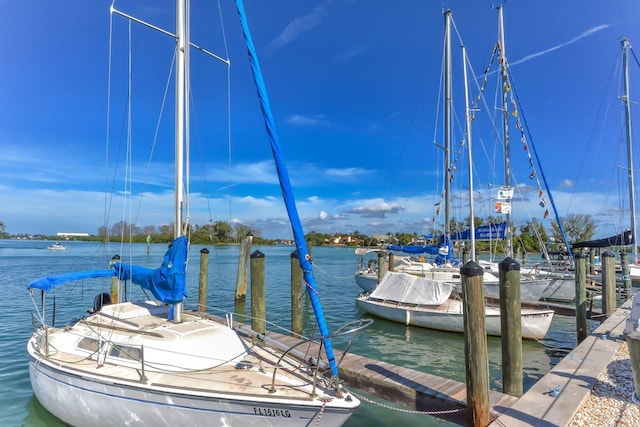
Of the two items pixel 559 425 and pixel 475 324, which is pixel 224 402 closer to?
pixel 475 324

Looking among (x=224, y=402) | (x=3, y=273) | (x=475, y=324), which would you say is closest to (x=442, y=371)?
(x=475, y=324)

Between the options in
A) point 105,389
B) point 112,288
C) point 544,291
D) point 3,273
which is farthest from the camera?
point 3,273

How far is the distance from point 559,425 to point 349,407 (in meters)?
2.66

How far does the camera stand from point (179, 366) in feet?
19.7

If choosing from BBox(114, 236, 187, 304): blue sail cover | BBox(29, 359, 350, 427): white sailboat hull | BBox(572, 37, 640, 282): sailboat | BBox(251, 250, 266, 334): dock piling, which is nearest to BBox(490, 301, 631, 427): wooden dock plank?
BBox(29, 359, 350, 427): white sailboat hull

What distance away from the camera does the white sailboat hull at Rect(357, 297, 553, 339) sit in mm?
12336

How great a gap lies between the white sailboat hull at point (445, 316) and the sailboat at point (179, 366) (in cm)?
809

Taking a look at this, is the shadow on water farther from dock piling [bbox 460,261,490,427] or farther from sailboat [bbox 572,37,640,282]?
sailboat [bbox 572,37,640,282]

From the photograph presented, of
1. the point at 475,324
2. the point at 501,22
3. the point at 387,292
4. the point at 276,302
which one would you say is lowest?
the point at 276,302

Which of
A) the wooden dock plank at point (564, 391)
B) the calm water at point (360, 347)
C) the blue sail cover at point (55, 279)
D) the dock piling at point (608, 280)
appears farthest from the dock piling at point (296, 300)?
the dock piling at point (608, 280)

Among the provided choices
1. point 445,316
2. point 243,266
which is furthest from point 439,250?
point 243,266

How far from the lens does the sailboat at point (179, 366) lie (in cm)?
513

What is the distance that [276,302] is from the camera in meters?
20.4

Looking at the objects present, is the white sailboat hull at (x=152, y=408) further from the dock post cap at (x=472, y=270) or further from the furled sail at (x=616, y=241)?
the furled sail at (x=616, y=241)
